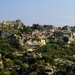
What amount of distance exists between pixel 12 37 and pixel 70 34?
22.2 metres

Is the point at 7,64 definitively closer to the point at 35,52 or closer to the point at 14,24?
the point at 35,52

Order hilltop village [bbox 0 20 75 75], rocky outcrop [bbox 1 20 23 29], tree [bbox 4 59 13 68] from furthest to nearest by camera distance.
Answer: rocky outcrop [bbox 1 20 23 29], tree [bbox 4 59 13 68], hilltop village [bbox 0 20 75 75]

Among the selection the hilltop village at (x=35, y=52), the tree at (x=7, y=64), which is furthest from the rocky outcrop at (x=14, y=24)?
the tree at (x=7, y=64)

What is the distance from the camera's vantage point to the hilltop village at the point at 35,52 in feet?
142

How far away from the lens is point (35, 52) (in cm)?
6181

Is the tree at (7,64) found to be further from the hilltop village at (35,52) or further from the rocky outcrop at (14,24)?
the rocky outcrop at (14,24)

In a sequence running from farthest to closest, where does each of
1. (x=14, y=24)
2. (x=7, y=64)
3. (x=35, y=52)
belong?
(x=14, y=24) → (x=35, y=52) → (x=7, y=64)

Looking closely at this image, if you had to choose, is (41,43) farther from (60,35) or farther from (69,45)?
(60,35)

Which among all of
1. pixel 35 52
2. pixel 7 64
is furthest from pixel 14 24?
pixel 7 64

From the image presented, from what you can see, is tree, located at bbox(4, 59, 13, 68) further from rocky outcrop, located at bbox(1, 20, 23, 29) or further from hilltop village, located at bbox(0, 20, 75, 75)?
rocky outcrop, located at bbox(1, 20, 23, 29)

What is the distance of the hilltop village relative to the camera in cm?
4338

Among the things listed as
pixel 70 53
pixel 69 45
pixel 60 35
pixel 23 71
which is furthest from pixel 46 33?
pixel 23 71

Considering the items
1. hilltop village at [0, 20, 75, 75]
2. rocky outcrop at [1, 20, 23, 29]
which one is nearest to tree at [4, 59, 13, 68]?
hilltop village at [0, 20, 75, 75]

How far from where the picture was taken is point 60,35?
292 ft
